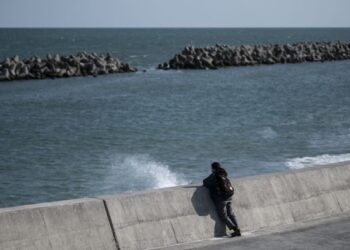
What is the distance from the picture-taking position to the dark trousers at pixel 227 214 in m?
9.48

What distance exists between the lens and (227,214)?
9555 mm

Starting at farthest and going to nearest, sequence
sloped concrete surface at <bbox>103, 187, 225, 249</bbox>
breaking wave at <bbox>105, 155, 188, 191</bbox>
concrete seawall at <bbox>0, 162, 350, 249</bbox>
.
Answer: breaking wave at <bbox>105, 155, 188, 191</bbox>, sloped concrete surface at <bbox>103, 187, 225, 249</bbox>, concrete seawall at <bbox>0, 162, 350, 249</bbox>

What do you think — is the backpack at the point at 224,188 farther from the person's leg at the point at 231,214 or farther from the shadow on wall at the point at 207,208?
the shadow on wall at the point at 207,208

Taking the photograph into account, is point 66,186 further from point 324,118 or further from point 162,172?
point 324,118

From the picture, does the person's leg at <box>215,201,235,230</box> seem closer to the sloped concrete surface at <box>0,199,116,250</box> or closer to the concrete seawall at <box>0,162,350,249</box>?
the concrete seawall at <box>0,162,350,249</box>

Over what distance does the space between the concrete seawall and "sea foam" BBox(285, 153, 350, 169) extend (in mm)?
12404

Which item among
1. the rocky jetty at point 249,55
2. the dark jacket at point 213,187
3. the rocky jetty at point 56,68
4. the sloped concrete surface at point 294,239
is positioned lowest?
the sloped concrete surface at point 294,239

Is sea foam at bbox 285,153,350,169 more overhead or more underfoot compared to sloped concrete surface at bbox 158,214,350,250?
more underfoot

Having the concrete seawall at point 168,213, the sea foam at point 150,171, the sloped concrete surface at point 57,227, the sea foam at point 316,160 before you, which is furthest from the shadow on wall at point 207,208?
the sea foam at point 316,160

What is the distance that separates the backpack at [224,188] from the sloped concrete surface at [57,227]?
1.51 metres

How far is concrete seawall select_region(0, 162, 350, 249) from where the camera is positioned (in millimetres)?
8188

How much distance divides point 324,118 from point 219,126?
229 inches

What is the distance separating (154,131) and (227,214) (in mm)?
22793

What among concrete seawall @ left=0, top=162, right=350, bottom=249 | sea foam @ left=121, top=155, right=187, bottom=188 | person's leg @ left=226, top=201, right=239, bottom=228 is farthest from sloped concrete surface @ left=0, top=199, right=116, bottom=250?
sea foam @ left=121, top=155, right=187, bottom=188
